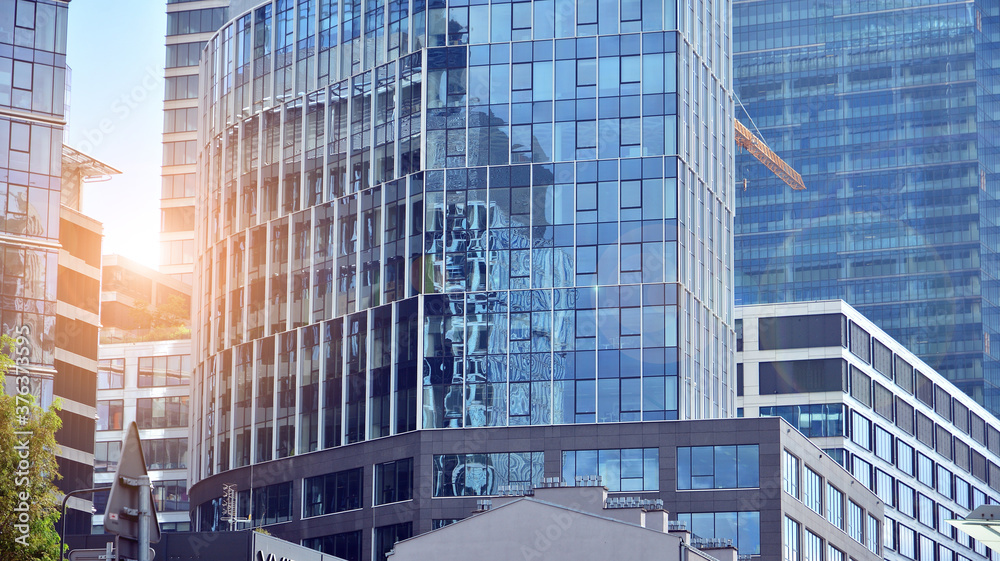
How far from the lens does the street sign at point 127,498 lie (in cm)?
2266

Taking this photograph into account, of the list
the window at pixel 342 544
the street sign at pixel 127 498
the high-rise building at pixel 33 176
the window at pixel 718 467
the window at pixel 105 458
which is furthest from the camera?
the window at pixel 105 458

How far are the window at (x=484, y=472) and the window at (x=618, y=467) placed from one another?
2.08 m

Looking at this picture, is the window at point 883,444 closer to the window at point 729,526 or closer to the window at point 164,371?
the window at point 729,526

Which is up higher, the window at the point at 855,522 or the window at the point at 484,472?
the window at the point at 484,472

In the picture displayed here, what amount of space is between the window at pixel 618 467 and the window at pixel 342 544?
1559 cm

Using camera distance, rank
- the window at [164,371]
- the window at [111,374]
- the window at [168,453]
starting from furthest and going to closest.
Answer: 1. the window at [111,374]
2. the window at [164,371]
3. the window at [168,453]

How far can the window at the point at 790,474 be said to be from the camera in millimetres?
110500

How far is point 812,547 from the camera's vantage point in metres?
116

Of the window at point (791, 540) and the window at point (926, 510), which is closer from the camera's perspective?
the window at point (791, 540)

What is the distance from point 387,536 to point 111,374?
212 feet

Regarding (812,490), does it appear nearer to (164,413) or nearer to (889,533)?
(889,533)

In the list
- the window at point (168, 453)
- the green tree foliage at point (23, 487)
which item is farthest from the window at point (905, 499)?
the green tree foliage at point (23, 487)

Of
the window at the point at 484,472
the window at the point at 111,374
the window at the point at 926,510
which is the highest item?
the window at the point at 111,374

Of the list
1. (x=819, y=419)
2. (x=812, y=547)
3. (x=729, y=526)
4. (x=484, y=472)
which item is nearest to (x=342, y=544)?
(x=484, y=472)
